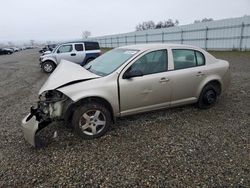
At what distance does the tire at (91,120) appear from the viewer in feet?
10.7

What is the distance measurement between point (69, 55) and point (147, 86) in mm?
8796

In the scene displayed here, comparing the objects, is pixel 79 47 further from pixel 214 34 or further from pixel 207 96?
pixel 214 34

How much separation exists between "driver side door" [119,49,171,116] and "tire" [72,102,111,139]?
37 centimetres

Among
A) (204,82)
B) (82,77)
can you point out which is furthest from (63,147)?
(204,82)

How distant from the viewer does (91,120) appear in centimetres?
336

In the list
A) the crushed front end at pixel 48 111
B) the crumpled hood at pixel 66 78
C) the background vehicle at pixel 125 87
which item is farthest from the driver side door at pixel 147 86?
the crushed front end at pixel 48 111

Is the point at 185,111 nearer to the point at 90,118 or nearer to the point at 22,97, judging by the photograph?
the point at 90,118

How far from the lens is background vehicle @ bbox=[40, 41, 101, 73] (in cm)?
1139

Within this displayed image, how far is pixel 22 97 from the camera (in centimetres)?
621

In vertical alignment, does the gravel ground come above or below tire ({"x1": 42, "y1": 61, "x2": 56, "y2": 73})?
→ below

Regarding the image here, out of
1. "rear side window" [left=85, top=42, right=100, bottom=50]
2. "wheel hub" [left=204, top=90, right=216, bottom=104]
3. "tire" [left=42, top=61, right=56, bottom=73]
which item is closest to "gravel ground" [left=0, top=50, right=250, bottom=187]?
"wheel hub" [left=204, top=90, right=216, bottom=104]

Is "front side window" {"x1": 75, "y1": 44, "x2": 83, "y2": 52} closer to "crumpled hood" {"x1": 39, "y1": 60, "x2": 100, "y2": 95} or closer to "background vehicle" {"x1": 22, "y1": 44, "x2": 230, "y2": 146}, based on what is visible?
"background vehicle" {"x1": 22, "y1": 44, "x2": 230, "y2": 146}

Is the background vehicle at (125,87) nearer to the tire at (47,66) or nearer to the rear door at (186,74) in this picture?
the rear door at (186,74)

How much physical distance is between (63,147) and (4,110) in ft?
9.15
